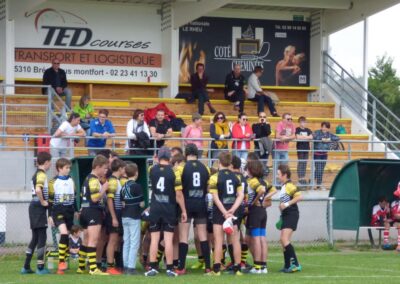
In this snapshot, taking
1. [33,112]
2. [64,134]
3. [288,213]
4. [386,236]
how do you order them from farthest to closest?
1. [33,112]
2. [64,134]
3. [386,236]
4. [288,213]

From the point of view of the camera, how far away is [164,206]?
663 inches

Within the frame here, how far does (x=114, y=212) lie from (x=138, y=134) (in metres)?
7.12

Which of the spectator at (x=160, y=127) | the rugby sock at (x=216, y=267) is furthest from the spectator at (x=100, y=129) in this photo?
the rugby sock at (x=216, y=267)

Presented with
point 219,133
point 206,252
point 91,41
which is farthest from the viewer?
point 91,41

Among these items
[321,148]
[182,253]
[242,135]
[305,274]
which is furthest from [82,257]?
[321,148]

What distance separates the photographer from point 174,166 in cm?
1747

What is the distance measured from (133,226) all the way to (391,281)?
4133 mm

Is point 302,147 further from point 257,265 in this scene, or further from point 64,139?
point 257,265

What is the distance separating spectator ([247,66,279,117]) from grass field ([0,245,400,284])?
845 cm

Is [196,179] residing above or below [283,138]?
below

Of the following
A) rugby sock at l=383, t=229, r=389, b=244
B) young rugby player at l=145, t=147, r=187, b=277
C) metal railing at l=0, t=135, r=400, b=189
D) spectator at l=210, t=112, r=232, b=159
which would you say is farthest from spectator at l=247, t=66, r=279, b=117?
young rugby player at l=145, t=147, r=187, b=277

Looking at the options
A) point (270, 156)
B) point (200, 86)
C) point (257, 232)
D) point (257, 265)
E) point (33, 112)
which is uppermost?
point (200, 86)

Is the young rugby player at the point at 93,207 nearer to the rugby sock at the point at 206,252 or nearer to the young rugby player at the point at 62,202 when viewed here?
the young rugby player at the point at 62,202

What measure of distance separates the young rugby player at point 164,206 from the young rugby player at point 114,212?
59 centimetres
